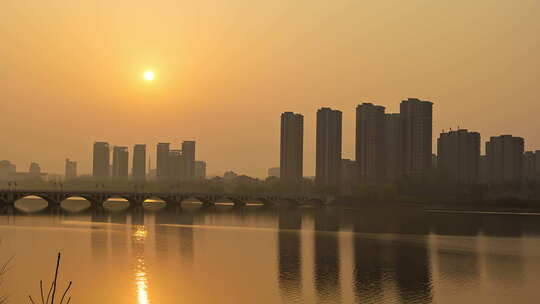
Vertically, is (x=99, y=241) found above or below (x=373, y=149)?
below

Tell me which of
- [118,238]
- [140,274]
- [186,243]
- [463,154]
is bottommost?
[140,274]

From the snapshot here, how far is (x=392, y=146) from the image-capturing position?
196 m

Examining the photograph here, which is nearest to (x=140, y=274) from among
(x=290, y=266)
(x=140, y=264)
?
(x=140, y=264)

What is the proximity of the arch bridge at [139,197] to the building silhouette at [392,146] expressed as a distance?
3407cm

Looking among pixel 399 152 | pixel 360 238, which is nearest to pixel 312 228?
pixel 360 238

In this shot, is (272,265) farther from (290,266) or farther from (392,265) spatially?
(392,265)

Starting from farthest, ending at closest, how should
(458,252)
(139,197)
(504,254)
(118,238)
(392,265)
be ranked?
(139,197), (118,238), (458,252), (504,254), (392,265)

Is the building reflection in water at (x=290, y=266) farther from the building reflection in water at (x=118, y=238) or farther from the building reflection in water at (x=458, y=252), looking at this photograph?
the building reflection in water at (x=118, y=238)

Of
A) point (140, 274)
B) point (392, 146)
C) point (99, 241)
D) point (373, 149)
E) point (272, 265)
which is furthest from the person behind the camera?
point (373, 149)

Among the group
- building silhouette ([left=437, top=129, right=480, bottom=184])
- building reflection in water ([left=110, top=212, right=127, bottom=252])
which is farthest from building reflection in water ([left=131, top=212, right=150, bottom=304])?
building silhouette ([left=437, top=129, right=480, bottom=184])

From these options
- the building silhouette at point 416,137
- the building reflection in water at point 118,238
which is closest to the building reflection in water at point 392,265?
the building reflection in water at point 118,238

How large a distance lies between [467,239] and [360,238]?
1242 cm

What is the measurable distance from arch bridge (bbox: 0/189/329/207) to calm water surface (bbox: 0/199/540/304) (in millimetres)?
44757

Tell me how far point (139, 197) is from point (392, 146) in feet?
301
